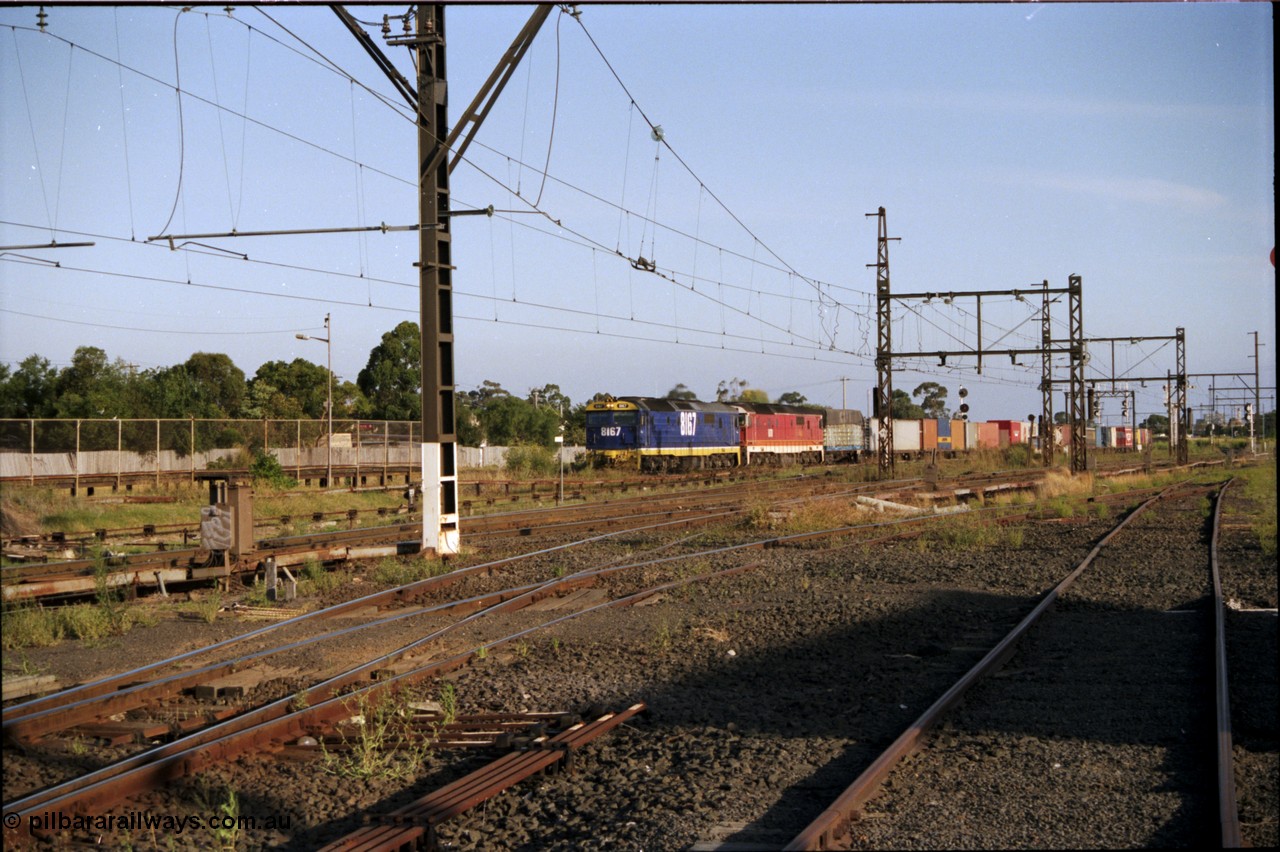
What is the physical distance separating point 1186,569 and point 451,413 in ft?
35.7

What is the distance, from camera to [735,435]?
51.6 m

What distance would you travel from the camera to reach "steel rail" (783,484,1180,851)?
15.2 feet

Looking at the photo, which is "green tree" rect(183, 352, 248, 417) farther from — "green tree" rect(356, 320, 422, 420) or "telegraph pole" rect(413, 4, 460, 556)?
"telegraph pole" rect(413, 4, 460, 556)

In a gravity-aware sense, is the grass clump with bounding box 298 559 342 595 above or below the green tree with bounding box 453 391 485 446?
below

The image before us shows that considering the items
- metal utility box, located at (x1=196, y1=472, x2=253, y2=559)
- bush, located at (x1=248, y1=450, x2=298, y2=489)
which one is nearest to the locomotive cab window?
bush, located at (x1=248, y1=450, x2=298, y2=489)

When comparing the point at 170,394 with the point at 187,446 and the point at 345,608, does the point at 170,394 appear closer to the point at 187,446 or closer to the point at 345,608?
the point at 187,446

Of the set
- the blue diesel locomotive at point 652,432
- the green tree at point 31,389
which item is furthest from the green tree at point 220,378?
the blue diesel locomotive at point 652,432

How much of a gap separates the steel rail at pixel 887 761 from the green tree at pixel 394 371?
60604 mm

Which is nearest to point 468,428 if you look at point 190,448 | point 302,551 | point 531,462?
point 531,462

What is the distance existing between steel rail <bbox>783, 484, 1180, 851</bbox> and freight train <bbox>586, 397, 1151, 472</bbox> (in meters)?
33.6

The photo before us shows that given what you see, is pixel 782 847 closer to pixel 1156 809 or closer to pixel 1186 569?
pixel 1156 809

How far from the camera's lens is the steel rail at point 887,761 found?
4.64 meters

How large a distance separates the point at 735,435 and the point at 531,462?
37.5 feet

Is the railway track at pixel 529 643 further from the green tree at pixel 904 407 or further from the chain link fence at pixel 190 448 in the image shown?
the green tree at pixel 904 407
